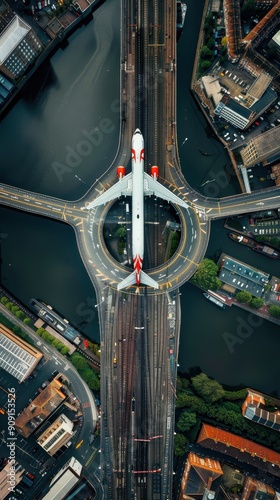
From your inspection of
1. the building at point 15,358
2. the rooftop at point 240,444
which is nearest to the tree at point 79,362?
the building at point 15,358

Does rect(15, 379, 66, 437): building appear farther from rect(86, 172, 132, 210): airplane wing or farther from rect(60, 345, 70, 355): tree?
rect(86, 172, 132, 210): airplane wing

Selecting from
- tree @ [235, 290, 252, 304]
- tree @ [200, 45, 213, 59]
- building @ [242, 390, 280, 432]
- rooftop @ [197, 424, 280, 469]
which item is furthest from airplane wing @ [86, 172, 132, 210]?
rooftop @ [197, 424, 280, 469]

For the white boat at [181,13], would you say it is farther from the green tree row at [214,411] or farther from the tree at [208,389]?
the tree at [208,389]

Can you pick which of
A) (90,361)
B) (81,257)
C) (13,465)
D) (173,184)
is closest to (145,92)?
(173,184)

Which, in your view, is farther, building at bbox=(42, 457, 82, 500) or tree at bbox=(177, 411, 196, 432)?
tree at bbox=(177, 411, 196, 432)

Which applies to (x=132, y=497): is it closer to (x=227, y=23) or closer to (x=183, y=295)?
(x=183, y=295)
